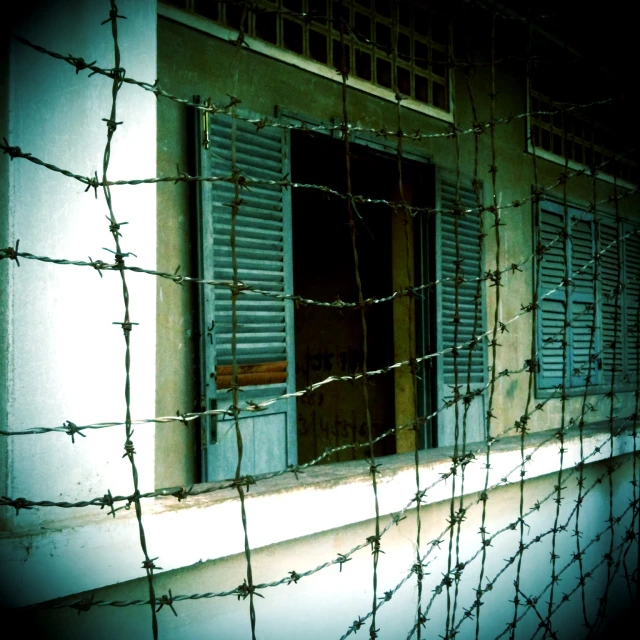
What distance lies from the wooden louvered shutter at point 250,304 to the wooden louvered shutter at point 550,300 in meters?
2.41

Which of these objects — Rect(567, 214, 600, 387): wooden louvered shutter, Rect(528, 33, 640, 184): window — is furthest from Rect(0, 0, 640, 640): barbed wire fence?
Rect(528, 33, 640, 184): window

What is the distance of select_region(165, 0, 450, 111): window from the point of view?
2.94m

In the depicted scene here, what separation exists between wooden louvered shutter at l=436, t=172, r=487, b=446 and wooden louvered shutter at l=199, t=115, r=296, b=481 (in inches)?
48.7

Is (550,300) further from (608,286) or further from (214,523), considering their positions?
(214,523)

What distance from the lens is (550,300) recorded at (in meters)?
4.73

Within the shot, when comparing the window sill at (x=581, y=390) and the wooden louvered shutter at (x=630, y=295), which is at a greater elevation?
the wooden louvered shutter at (x=630, y=295)

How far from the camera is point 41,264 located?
51.1 inches

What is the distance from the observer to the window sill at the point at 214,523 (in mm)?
1239

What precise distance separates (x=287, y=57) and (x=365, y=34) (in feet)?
2.09

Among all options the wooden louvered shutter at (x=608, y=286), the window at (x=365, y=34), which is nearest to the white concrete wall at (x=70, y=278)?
the window at (x=365, y=34)

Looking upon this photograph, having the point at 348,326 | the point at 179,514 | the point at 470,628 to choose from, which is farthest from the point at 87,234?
the point at 348,326

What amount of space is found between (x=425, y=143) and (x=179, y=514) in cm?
311

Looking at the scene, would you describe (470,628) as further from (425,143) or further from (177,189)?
(425,143)

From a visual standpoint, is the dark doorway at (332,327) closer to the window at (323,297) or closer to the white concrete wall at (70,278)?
the window at (323,297)
